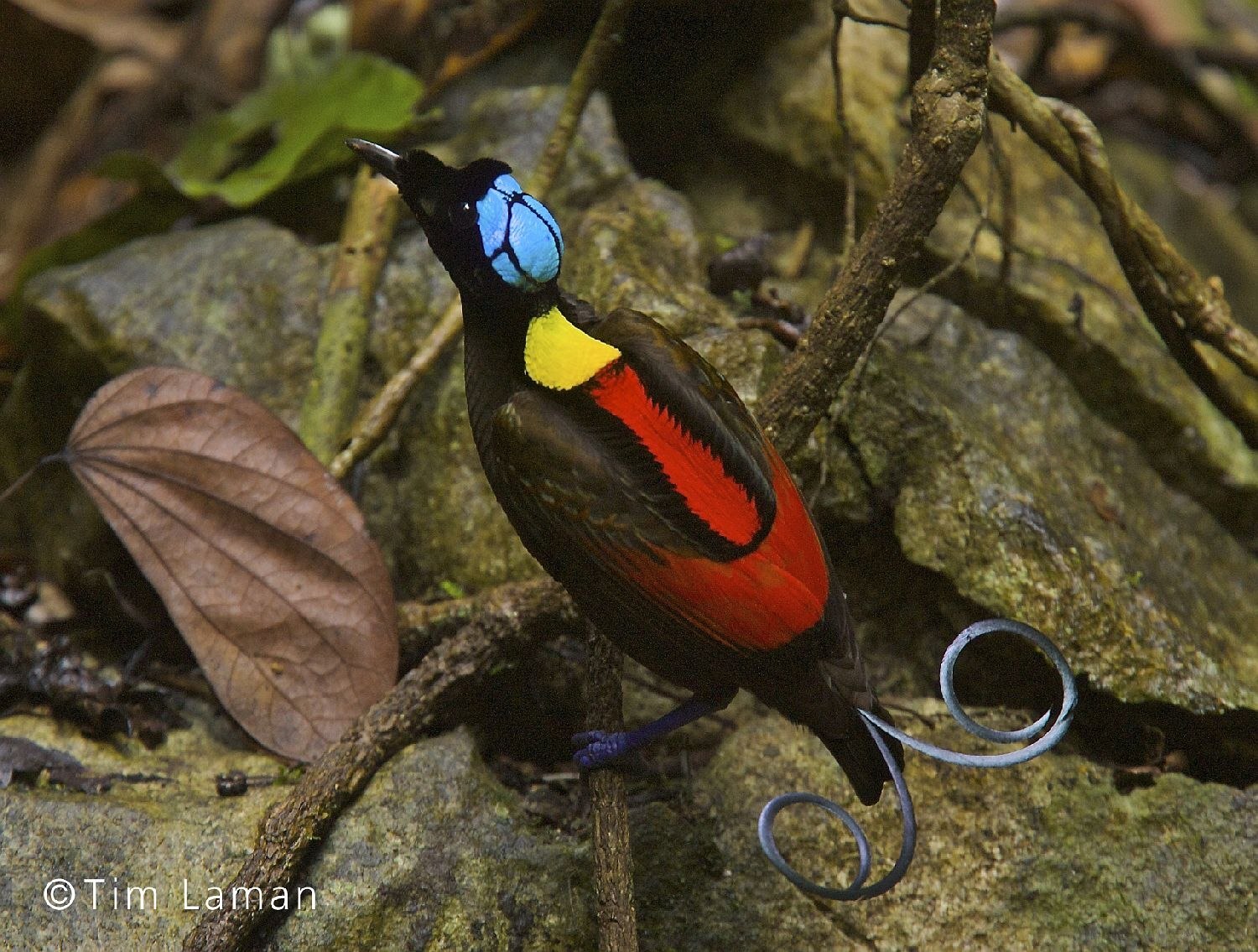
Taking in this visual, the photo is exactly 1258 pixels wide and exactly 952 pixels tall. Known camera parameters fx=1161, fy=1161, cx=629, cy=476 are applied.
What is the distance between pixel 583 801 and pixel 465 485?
2.83 feet

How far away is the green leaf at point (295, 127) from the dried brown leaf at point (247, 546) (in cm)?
105

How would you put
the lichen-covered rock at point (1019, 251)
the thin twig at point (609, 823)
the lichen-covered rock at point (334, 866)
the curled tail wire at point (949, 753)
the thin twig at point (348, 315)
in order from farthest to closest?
the lichen-covered rock at point (1019, 251)
the thin twig at point (348, 315)
the lichen-covered rock at point (334, 866)
the thin twig at point (609, 823)
the curled tail wire at point (949, 753)

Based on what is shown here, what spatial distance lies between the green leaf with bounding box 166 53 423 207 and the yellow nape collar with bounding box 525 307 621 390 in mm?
1403

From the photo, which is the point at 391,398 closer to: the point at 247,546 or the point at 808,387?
the point at 247,546

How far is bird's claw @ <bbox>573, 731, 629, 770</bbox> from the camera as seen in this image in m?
2.30

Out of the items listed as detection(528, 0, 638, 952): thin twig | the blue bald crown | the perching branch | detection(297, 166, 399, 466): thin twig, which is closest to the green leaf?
detection(297, 166, 399, 466): thin twig

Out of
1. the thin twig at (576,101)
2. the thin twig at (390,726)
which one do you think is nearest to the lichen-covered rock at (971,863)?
the thin twig at (390,726)

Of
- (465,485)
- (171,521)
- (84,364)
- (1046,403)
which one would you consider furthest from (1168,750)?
(84,364)

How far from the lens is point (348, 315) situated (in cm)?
317

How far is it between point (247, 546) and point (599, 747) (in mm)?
986

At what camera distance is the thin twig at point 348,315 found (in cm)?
304

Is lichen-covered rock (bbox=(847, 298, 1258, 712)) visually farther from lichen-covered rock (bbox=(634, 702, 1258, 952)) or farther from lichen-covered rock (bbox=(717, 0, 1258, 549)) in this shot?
lichen-covered rock (bbox=(634, 702, 1258, 952))

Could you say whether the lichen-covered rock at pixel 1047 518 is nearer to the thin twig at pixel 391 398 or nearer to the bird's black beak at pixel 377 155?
the thin twig at pixel 391 398

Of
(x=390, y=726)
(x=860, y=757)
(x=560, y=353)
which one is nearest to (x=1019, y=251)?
(x=560, y=353)
